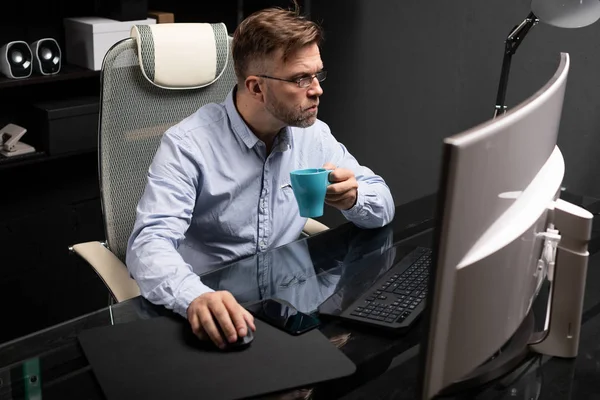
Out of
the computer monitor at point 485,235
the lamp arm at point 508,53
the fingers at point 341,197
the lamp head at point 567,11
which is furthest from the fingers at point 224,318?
the lamp head at point 567,11

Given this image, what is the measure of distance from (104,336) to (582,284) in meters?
0.80

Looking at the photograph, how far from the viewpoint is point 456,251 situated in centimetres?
85

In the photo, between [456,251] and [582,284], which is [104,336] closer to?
[456,251]

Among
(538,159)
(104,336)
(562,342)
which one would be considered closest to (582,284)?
(562,342)

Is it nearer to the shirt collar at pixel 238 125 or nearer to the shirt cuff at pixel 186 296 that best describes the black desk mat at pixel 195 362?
the shirt cuff at pixel 186 296

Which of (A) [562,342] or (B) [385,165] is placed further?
(B) [385,165]

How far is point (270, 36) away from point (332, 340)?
2.63 ft

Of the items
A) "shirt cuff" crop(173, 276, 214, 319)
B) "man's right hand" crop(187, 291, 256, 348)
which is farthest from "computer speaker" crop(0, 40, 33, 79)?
"man's right hand" crop(187, 291, 256, 348)

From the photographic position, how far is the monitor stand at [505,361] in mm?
1207

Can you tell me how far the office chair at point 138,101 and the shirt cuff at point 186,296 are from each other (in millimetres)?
436

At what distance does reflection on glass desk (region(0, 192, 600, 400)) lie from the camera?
1.17 metres

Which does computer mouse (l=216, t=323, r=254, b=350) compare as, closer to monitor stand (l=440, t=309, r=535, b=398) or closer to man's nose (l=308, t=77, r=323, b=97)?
monitor stand (l=440, t=309, r=535, b=398)

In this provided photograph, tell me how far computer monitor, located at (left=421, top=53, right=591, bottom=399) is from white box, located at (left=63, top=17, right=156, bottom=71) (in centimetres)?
196

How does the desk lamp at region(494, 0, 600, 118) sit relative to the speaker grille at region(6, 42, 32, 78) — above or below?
above
